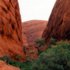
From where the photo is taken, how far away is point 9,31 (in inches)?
811

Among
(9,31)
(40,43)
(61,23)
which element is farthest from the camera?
(40,43)

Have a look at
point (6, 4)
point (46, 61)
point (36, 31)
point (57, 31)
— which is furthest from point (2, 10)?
point (36, 31)

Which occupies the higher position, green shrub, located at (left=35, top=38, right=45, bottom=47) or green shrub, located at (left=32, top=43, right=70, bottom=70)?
green shrub, located at (left=32, top=43, right=70, bottom=70)

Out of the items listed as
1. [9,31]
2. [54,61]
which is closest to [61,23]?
[9,31]

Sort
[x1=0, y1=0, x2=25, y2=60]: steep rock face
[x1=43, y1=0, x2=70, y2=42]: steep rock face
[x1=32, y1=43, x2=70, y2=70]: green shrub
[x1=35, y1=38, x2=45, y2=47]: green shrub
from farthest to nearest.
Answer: [x1=35, y1=38, x2=45, y2=47]: green shrub
[x1=43, y1=0, x2=70, y2=42]: steep rock face
[x1=0, y1=0, x2=25, y2=60]: steep rock face
[x1=32, y1=43, x2=70, y2=70]: green shrub

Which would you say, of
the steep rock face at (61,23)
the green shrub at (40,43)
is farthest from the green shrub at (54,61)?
the green shrub at (40,43)

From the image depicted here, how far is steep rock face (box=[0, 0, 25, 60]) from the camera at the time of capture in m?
18.8

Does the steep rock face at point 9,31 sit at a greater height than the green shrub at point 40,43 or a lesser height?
greater

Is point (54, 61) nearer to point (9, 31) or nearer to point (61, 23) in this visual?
point (61, 23)

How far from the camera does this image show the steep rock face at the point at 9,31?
1876cm

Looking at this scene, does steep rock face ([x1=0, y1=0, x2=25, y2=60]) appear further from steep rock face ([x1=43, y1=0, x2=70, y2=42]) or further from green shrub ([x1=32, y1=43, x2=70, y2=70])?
green shrub ([x1=32, y1=43, x2=70, y2=70])

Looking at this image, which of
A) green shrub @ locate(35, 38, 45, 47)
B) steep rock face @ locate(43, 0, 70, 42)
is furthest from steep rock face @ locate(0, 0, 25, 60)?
steep rock face @ locate(43, 0, 70, 42)

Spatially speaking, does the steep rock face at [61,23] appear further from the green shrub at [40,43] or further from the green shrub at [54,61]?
the green shrub at [54,61]

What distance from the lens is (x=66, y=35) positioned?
1934 centimetres
